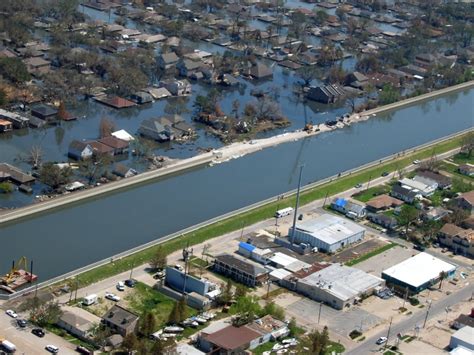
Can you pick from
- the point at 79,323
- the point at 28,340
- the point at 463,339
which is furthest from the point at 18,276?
the point at 463,339

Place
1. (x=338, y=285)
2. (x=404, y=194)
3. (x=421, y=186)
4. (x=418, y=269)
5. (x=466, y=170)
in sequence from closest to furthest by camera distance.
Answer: (x=338, y=285), (x=418, y=269), (x=404, y=194), (x=421, y=186), (x=466, y=170)

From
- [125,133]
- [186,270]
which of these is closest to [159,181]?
[125,133]

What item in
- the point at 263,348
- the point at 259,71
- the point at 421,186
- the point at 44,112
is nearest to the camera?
the point at 263,348

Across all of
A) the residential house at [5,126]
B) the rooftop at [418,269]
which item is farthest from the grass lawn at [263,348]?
the residential house at [5,126]

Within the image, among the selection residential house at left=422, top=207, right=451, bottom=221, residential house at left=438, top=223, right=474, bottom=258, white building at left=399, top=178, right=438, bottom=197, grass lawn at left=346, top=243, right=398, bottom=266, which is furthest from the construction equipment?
white building at left=399, top=178, right=438, bottom=197

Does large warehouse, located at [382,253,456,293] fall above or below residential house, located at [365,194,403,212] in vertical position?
above

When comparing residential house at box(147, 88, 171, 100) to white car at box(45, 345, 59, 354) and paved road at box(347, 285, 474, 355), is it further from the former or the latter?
white car at box(45, 345, 59, 354)

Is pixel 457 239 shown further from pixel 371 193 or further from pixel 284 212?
pixel 284 212

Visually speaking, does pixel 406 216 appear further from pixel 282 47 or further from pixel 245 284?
pixel 282 47
